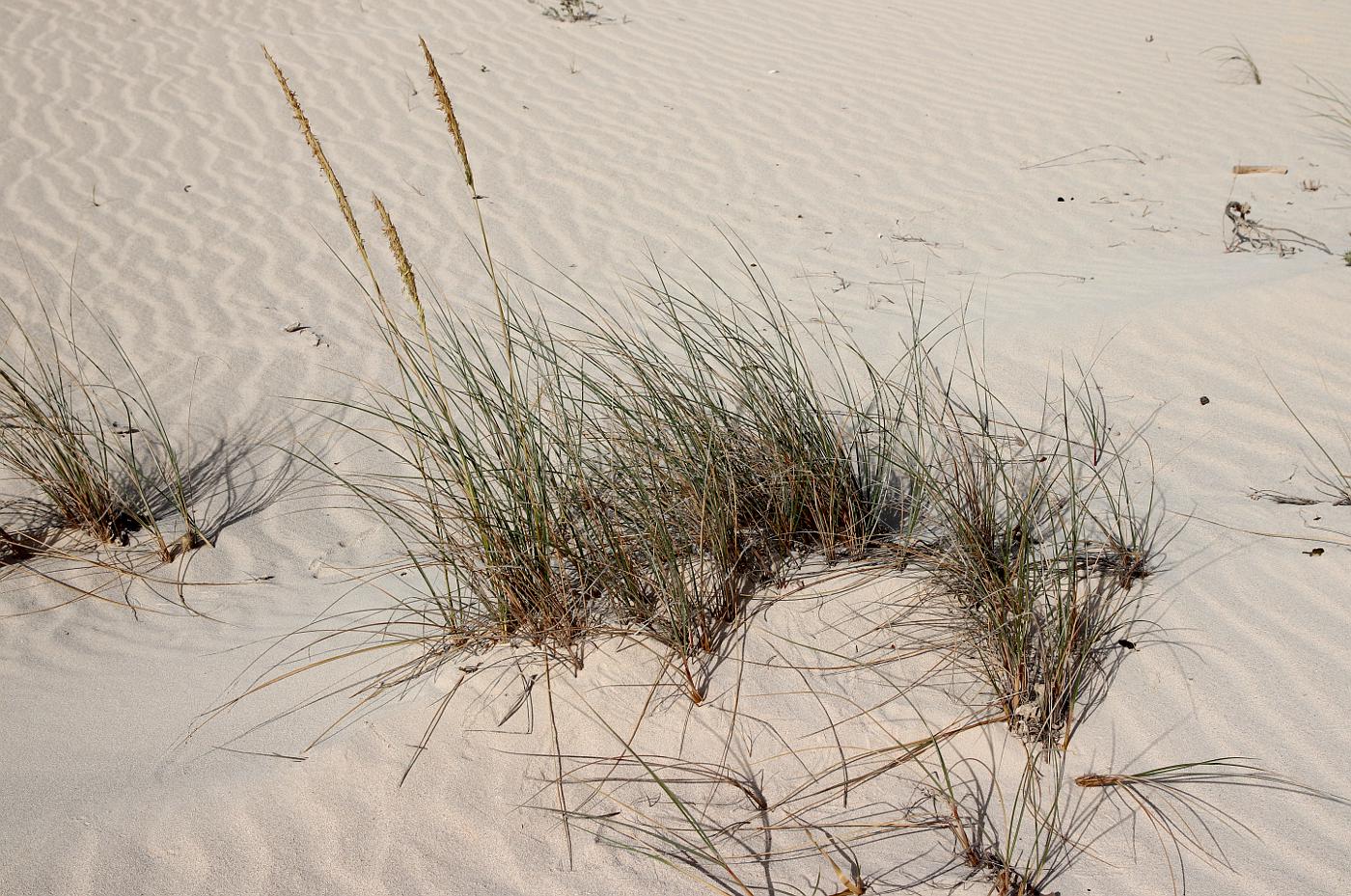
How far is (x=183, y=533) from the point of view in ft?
10.7

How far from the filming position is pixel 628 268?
5195mm

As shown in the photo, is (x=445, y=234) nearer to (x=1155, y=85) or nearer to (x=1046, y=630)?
(x=1046, y=630)

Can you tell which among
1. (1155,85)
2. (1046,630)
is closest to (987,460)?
(1046,630)

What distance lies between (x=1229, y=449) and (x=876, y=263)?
229cm

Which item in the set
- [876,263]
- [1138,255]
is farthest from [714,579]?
[1138,255]

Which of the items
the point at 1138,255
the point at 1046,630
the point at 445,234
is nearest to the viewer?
the point at 1046,630

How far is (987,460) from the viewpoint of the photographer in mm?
2406

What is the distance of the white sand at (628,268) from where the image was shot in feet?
6.73

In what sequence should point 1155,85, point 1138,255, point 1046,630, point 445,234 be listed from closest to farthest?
point 1046,630, point 1138,255, point 445,234, point 1155,85

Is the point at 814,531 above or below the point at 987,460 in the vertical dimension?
below

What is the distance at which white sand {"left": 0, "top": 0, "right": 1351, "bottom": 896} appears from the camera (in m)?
2.05

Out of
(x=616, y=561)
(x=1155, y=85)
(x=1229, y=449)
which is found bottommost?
(x=1229, y=449)

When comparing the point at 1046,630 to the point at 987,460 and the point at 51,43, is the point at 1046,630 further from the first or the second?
the point at 51,43

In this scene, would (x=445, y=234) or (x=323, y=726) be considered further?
(x=445, y=234)
